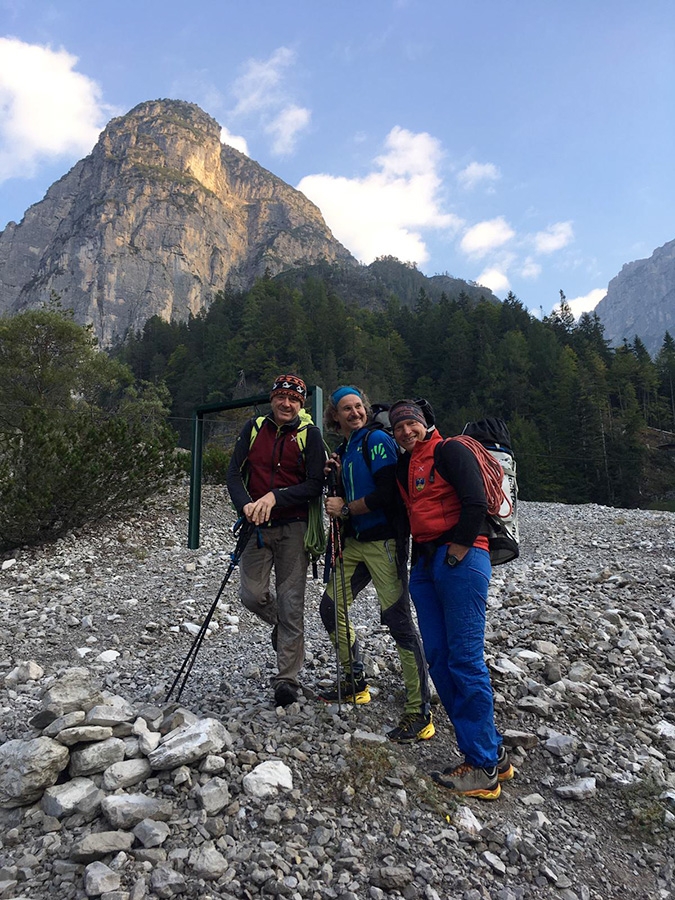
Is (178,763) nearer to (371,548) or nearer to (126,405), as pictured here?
(371,548)

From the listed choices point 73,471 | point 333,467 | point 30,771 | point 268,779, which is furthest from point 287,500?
point 73,471

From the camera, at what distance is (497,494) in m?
3.29

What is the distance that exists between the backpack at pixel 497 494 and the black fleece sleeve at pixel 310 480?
103 cm

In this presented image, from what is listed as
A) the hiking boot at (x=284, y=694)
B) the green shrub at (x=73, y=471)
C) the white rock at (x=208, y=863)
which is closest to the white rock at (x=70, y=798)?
the white rock at (x=208, y=863)

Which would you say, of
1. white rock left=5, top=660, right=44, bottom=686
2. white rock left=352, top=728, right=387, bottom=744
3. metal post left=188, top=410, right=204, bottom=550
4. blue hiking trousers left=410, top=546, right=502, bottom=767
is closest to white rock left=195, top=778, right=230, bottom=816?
white rock left=352, top=728, right=387, bottom=744

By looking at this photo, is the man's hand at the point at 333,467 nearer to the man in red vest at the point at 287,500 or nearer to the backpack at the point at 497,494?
the man in red vest at the point at 287,500

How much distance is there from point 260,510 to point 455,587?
134cm

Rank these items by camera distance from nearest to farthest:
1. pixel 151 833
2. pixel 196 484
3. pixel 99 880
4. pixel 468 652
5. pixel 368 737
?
pixel 99 880 < pixel 151 833 < pixel 468 652 < pixel 368 737 < pixel 196 484

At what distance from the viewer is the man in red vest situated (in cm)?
380

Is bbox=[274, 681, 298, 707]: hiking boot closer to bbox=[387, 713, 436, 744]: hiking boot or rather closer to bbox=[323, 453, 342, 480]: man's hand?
bbox=[387, 713, 436, 744]: hiking boot

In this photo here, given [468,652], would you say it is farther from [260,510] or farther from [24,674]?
[24,674]

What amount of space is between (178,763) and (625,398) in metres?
60.8

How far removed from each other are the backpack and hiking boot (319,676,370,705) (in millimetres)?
1410

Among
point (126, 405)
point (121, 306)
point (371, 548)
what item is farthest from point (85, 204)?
point (371, 548)
